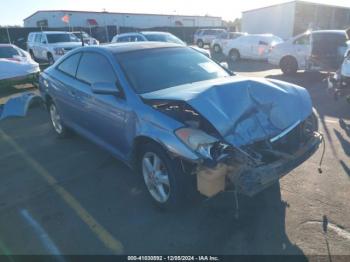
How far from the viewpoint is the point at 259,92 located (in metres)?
3.50

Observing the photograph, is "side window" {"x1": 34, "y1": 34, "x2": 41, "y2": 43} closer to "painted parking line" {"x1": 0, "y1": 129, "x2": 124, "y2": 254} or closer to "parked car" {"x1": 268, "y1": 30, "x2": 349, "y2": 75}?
"parked car" {"x1": 268, "y1": 30, "x2": 349, "y2": 75}

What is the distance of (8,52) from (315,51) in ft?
36.1

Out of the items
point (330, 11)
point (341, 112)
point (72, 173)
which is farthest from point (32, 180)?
point (330, 11)

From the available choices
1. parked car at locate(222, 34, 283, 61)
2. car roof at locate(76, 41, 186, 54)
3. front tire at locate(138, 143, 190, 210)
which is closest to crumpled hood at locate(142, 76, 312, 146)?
front tire at locate(138, 143, 190, 210)

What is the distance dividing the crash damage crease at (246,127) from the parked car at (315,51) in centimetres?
778

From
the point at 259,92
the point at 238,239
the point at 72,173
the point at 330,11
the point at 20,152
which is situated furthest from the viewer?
the point at 330,11

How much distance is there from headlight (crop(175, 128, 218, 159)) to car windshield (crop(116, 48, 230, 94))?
93 centimetres

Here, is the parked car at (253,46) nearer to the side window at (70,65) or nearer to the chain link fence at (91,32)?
the side window at (70,65)

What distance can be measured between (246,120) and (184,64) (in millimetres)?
1536

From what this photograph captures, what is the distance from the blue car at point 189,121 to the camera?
2922mm

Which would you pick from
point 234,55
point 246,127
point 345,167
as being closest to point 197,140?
→ point 246,127

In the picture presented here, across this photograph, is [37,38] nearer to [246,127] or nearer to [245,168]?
[246,127]

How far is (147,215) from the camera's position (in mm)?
3557

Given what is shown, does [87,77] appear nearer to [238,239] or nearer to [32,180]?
[32,180]
